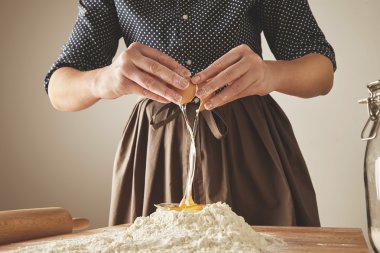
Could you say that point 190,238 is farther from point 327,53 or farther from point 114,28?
point 114,28

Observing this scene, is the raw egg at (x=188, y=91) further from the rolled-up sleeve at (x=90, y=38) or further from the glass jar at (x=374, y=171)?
the rolled-up sleeve at (x=90, y=38)

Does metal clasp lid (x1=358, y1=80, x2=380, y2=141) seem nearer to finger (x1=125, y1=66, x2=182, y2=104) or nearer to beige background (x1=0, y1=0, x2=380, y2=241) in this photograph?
finger (x1=125, y1=66, x2=182, y2=104)

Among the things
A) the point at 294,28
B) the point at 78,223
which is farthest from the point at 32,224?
the point at 294,28

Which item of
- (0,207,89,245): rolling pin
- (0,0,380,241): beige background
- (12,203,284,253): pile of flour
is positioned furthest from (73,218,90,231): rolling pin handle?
(0,0,380,241): beige background

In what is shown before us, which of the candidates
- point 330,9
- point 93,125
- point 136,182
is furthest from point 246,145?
point 93,125

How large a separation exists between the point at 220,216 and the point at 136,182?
38cm

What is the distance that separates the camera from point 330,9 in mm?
1676

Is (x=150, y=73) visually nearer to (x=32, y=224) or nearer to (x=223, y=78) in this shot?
(x=223, y=78)

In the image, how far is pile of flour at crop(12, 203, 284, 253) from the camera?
1.81 feet

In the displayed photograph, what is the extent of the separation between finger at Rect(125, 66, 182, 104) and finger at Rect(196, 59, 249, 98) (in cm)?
4

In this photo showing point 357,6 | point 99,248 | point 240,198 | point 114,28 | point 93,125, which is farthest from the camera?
point 93,125

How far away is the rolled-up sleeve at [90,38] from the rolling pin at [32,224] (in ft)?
1.13

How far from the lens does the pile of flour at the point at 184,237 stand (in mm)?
553

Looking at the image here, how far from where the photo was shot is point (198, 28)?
949 mm
